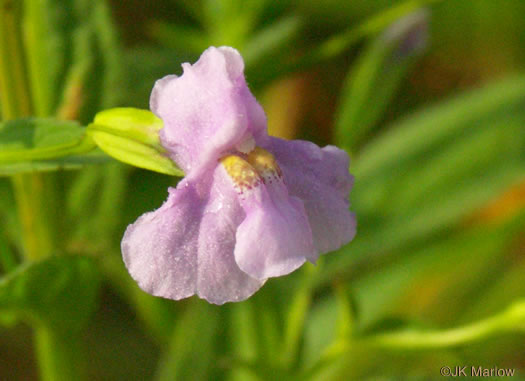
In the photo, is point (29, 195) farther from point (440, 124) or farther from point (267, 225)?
point (440, 124)

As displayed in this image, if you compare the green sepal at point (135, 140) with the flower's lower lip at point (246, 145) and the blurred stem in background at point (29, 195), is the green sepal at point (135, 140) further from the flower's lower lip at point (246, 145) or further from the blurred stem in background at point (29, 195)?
the blurred stem in background at point (29, 195)

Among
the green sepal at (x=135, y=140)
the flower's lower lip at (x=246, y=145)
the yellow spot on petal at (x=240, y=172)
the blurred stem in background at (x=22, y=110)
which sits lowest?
the yellow spot on petal at (x=240, y=172)

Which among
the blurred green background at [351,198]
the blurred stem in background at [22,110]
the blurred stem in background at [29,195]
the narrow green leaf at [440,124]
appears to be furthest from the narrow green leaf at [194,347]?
the narrow green leaf at [440,124]

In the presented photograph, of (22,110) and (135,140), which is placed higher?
(22,110)

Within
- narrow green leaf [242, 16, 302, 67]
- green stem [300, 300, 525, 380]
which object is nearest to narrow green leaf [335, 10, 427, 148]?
narrow green leaf [242, 16, 302, 67]

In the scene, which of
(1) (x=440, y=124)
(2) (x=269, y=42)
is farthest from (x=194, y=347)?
(1) (x=440, y=124)

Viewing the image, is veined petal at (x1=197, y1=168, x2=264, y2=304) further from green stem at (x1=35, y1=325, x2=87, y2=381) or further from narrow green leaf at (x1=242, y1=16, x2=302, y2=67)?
narrow green leaf at (x1=242, y1=16, x2=302, y2=67)
